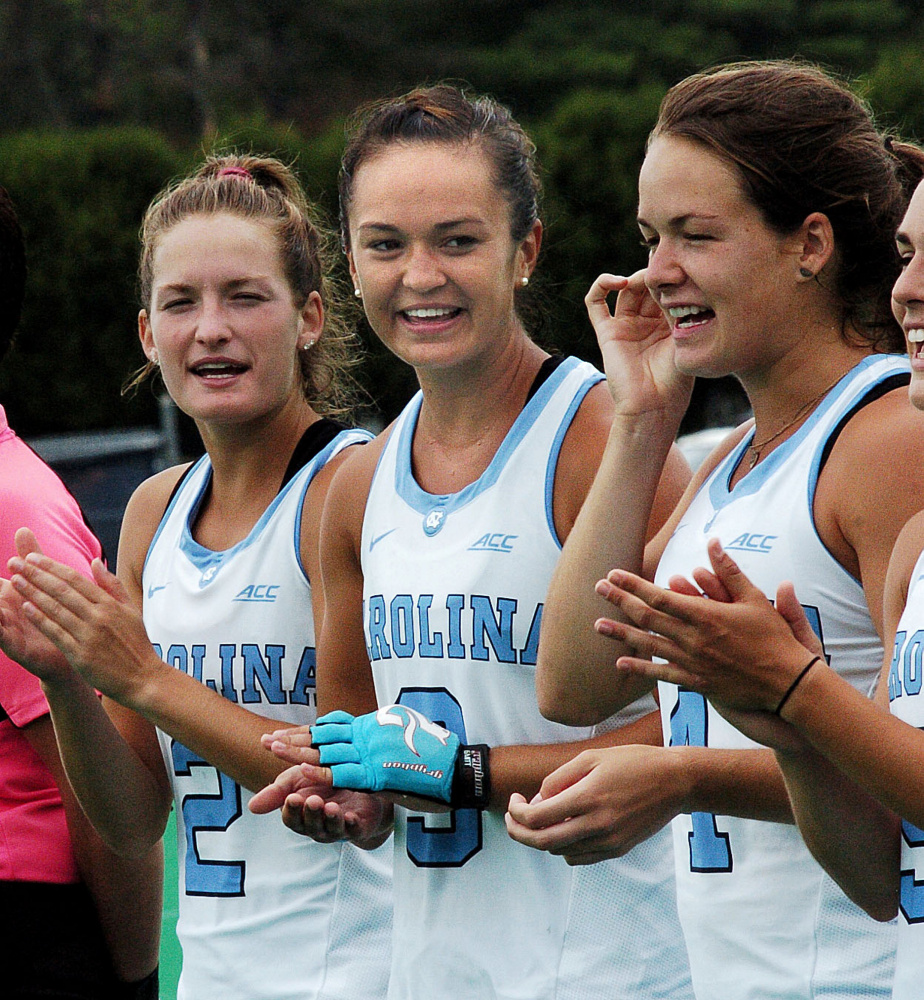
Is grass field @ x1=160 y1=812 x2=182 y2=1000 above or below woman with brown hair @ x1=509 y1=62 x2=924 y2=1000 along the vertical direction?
below

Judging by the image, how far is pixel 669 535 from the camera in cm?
290

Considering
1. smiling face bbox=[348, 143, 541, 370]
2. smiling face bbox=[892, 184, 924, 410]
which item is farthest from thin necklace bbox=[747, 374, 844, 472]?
smiling face bbox=[348, 143, 541, 370]

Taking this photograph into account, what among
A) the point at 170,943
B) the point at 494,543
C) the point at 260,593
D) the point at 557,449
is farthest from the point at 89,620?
the point at 170,943

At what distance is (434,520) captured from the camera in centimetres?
308

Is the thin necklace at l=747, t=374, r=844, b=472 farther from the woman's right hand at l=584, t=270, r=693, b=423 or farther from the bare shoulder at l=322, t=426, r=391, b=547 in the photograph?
the bare shoulder at l=322, t=426, r=391, b=547

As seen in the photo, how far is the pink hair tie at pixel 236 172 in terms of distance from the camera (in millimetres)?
3730

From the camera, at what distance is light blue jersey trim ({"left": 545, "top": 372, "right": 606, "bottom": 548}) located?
9.78ft

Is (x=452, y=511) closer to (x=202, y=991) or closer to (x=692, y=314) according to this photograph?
(x=692, y=314)

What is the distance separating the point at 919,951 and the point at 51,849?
5.91ft

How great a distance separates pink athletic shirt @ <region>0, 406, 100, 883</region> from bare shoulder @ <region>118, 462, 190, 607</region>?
0.32 metres

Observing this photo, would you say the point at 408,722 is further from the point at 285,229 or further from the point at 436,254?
the point at 285,229

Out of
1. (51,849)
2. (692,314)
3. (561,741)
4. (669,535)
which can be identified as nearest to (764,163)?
(692,314)

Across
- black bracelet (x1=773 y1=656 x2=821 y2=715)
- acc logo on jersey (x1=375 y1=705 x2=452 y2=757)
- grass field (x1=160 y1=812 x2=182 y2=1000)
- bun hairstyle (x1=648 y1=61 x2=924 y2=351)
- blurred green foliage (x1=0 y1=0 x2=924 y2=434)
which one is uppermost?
blurred green foliage (x1=0 y1=0 x2=924 y2=434)

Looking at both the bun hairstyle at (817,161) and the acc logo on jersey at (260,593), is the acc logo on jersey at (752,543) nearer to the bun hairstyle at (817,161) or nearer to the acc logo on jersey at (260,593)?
the bun hairstyle at (817,161)
